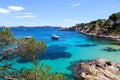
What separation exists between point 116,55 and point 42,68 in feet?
134

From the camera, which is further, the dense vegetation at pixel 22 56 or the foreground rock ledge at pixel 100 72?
the foreground rock ledge at pixel 100 72

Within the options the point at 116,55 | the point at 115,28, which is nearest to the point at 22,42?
the point at 116,55

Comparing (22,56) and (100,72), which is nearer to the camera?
(22,56)

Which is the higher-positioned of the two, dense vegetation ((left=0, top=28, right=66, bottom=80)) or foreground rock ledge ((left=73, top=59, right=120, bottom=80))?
dense vegetation ((left=0, top=28, right=66, bottom=80))

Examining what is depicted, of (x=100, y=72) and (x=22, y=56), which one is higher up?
(x=22, y=56)

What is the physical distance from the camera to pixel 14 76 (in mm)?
14336

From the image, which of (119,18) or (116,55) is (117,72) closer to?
(116,55)

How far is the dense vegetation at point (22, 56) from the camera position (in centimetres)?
1413

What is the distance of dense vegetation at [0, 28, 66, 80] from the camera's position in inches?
556

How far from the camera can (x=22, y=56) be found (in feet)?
50.9

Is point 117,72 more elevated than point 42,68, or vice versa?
point 42,68

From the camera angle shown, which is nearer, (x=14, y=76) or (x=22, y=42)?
(x=14, y=76)

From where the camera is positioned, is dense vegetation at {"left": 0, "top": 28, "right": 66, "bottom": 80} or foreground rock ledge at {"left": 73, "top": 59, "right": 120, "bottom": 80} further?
foreground rock ledge at {"left": 73, "top": 59, "right": 120, "bottom": 80}

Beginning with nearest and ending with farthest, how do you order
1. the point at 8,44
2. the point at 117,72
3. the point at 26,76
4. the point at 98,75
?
the point at 26,76, the point at 8,44, the point at 98,75, the point at 117,72
